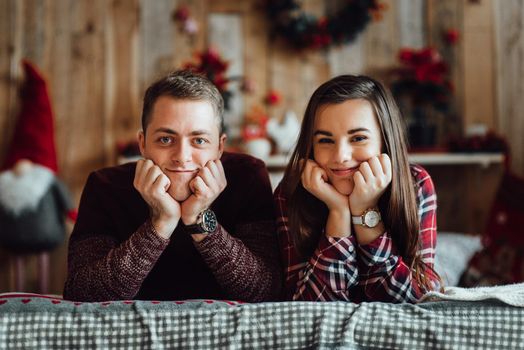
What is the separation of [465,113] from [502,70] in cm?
32

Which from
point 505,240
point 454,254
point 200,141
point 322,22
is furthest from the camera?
point 322,22

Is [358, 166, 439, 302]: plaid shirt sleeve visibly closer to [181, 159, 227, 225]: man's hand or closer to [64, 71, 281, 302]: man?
[64, 71, 281, 302]: man

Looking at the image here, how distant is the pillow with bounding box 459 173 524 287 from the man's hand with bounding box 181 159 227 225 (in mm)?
1563

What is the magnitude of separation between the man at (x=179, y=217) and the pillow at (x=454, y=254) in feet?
2.20

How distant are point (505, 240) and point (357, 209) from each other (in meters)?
1.72

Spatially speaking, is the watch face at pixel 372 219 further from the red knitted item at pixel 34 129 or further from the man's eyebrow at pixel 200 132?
the red knitted item at pixel 34 129

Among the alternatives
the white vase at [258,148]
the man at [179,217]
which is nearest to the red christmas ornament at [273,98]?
the white vase at [258,148]

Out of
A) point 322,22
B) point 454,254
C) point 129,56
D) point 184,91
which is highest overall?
point 322,22

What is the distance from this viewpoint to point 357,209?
1.08m

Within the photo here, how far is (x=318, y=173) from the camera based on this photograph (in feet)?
3.66

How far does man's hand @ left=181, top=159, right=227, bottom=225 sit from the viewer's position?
1089 mm

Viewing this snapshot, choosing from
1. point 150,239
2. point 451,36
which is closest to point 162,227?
point 150,239

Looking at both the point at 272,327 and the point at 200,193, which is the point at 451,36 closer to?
the point at 200,193

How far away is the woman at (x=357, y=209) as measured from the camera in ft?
3.46
